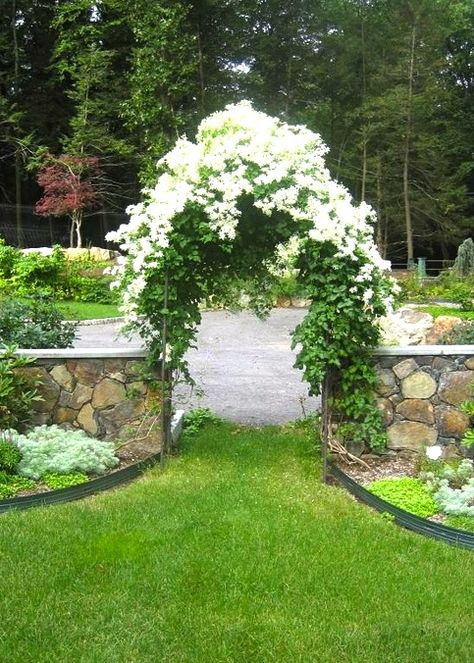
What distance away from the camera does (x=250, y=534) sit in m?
3.64

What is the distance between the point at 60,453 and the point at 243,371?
4.11 metres

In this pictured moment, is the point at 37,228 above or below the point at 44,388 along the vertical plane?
above

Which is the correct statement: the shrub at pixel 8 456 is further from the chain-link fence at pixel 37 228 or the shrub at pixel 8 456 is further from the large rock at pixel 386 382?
the chain-link fence at pixel 37 228

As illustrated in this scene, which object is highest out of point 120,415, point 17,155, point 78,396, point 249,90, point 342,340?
point 249,90

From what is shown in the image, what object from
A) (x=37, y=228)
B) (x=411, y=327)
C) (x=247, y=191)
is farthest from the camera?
(x=37, y=228)

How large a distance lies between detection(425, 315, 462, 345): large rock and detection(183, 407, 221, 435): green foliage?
4.27 metres

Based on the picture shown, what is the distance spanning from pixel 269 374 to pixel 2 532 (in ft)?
16.9

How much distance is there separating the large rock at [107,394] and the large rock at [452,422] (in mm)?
2240

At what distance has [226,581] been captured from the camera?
312 centimetres

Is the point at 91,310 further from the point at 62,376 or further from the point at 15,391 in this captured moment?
the point at 15,391

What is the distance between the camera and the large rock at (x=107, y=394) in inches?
207

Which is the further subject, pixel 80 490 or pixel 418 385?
pixel 418 385

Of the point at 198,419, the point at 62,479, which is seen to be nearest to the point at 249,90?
the point at 198,419

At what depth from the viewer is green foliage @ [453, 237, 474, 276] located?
17969mm
